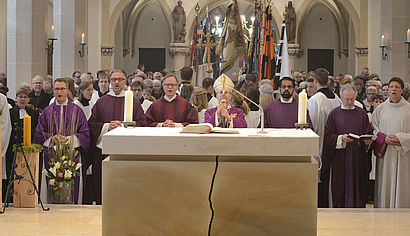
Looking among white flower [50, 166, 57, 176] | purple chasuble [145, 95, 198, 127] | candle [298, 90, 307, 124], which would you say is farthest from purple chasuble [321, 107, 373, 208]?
white flower [50, 166, 57, 176]

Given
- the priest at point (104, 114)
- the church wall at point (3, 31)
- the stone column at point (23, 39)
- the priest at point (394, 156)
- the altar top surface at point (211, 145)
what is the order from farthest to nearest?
the church wall at point (3, 31)
the stone column at point (23, 39)
the priest at point (104, 114)
the priest at point (394, 156)
the altar top surface at point (211, 145)

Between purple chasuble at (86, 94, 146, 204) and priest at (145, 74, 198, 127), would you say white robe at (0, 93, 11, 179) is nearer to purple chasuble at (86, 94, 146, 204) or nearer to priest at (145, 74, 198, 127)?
purple chasuble at (86, 94, 146, 204)

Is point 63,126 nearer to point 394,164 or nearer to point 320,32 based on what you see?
point 394,164

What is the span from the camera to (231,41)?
587 inches

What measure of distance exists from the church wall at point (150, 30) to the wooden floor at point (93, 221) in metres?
28.3

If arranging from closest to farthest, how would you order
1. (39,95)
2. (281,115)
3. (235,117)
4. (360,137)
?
(235,117)
(360,137)
(281,115)
(39,95)

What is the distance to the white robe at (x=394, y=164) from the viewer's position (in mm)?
8711

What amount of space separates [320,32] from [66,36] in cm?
1927

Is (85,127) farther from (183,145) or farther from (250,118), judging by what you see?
(183,145)

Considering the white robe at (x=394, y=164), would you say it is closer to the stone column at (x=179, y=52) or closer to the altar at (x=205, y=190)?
the altar at (x=205, y=190)

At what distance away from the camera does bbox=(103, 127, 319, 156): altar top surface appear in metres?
5.29

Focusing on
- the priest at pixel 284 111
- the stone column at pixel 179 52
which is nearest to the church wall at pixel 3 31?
the stone column at pixel 179 52

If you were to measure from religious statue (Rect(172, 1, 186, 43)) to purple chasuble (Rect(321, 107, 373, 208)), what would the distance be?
22268 millimetres

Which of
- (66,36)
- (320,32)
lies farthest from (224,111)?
(320,32)
